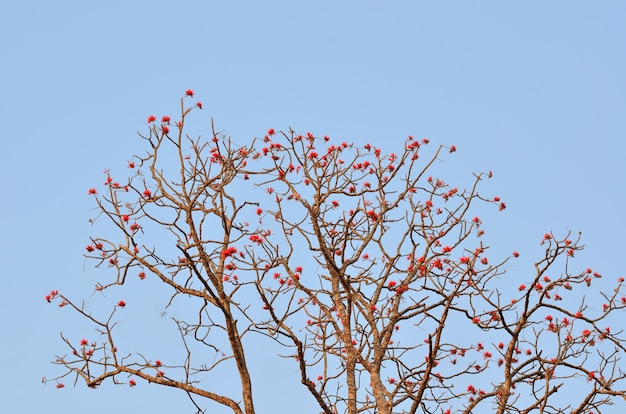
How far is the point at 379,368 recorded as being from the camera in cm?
898

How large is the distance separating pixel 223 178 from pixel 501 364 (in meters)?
3.69

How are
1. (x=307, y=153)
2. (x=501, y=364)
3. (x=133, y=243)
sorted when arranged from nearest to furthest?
1. (x=133, y=243)
2. (x=501, y=364)
3. (x=307, y=153)

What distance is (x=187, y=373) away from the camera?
8.21 meters

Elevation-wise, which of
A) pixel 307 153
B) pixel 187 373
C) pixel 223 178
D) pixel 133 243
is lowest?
pixel 187 373

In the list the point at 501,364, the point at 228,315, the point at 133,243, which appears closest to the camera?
the point at 228,315

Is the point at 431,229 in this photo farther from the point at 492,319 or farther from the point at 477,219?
the point at 492,319

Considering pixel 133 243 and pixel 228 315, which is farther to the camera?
pixel 133 243

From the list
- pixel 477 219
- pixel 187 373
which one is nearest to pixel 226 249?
pixel 187 373

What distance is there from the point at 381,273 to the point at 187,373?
264 cm

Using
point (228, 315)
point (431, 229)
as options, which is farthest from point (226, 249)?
point (431, 229)

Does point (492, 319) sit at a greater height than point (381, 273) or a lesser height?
lesser

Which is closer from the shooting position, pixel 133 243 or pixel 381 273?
pixel 133 243

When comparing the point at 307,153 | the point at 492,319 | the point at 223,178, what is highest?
the point at 307,153

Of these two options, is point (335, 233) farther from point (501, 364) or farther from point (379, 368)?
point (501, 364)
